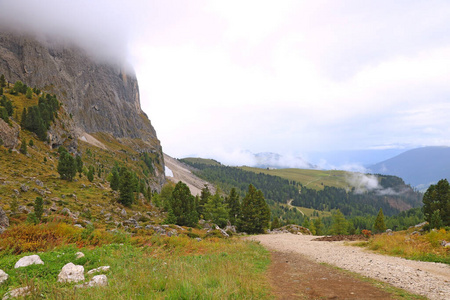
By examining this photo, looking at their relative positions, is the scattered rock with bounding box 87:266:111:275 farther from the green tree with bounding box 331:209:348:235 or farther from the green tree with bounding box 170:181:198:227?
the green tree with bounding box 331:209:348:235

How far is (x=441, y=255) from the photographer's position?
43.2ft

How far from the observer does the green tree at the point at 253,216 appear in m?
46.8

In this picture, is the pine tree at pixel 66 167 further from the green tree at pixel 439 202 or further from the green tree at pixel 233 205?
the green tree at pixel 439 202

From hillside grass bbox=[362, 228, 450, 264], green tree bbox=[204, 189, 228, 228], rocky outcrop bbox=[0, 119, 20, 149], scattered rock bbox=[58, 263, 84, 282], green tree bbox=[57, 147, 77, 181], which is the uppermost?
rocky outcrop bbox=[0, 119, 20, 149]

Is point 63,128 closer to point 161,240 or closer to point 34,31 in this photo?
point 161,240

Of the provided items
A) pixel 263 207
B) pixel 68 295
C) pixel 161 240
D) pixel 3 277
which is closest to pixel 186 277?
pixel 68 295

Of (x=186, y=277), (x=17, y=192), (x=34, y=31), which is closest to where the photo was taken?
(x=186, y=277)

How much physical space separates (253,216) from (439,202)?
34.1m

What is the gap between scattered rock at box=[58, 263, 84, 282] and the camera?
7180 mm

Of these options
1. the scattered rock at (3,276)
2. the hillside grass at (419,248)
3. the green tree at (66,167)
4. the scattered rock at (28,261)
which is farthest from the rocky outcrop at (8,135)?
the hillside grass at (419,248)

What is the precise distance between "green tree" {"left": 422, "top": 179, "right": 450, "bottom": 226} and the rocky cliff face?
453 feet

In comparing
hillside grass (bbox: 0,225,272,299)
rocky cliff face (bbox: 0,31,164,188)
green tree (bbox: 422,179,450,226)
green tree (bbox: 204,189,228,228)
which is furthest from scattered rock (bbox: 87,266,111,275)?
rocky cliff face (bbox: 0,31,164,188)

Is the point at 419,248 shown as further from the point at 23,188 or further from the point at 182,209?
the point at 23,188

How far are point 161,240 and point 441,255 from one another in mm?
18627
